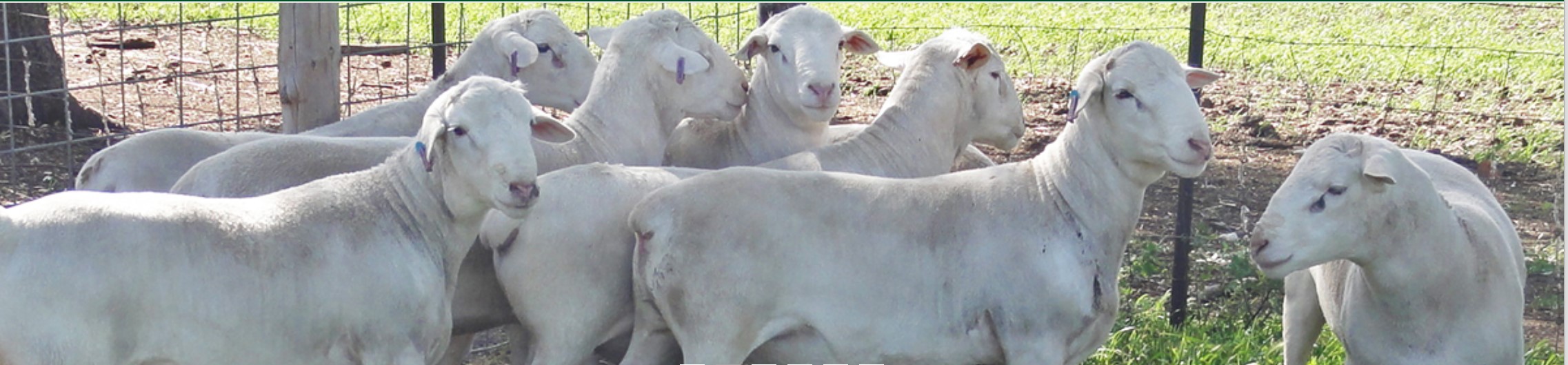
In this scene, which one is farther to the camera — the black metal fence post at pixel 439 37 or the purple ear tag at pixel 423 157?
the black metal fence post at pixel 439 37

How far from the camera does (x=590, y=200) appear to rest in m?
5.45

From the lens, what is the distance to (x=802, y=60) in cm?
663

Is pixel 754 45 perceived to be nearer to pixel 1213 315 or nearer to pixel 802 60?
pixel 802 60

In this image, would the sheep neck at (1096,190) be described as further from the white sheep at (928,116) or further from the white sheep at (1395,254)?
the white sheep at (928,116)

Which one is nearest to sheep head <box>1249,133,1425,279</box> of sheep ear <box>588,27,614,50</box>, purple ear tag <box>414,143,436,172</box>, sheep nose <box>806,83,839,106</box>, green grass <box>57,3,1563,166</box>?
sheep nose <box>806,83,839,106</box>

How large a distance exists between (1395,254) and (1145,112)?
891 mm

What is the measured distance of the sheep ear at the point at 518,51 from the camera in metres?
7.08

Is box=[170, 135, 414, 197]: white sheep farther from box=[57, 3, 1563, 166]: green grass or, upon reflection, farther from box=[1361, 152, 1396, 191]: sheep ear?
box=[57, 3, 1563, 166]: green grass

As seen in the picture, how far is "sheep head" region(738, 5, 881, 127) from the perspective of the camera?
260 inches

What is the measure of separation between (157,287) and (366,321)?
58 centimetres

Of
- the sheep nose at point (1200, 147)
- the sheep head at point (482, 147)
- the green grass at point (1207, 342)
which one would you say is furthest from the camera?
the green grass at point (1207, 342)

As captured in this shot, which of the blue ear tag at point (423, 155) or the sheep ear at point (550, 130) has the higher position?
the sheep ear at point (550, 130)

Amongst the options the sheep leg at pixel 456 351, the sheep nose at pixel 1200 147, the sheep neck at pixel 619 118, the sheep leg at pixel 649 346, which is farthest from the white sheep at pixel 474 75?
the sheep nose at pixel 1200 147

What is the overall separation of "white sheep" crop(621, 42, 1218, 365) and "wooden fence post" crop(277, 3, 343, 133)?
1923 mm
